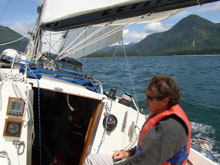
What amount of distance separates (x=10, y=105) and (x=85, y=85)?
1.19 meters

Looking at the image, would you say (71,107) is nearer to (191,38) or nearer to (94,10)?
(94,10)

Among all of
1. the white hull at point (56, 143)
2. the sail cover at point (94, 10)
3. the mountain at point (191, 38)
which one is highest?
the mountain at point (191, 38)

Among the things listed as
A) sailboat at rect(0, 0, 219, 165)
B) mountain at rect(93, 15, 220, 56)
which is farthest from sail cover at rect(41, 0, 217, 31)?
mountain at rect(93, 15, 220, 56)

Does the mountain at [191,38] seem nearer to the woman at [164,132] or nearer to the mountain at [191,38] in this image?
the mountain at [191,38]

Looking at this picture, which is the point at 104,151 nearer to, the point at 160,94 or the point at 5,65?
the point at 160,94

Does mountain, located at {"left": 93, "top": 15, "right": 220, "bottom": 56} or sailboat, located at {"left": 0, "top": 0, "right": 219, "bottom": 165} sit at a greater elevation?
mountain, located at {"left": 93, "top": 15, "right": 220, "bottom": 56}

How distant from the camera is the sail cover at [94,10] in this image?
259 cm

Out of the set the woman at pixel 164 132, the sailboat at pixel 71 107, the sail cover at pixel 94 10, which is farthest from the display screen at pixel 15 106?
the sail cover at pixel 94 10

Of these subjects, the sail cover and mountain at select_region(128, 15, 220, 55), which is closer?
the sail cover

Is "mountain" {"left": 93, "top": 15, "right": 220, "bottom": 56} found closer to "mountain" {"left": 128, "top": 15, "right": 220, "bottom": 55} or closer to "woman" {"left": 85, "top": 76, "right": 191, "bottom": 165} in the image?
"mountain" {"left": 128, "top": 15, "right": 220, "bottom": 55}

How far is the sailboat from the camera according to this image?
82.1 inches

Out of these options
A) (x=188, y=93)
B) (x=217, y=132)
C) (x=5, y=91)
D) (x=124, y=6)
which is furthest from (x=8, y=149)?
(x=188, y=93)

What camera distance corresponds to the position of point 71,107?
10.0 ft

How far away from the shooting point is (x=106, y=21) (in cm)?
296
